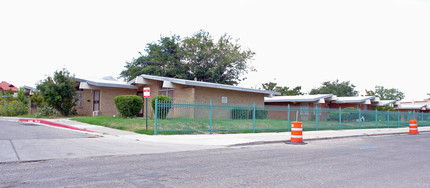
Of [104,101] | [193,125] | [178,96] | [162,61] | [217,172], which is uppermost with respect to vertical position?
[162,61]

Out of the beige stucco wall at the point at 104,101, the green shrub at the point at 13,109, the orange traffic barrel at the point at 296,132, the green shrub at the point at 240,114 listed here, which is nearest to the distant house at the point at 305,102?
the green shrub at the point at 240,114

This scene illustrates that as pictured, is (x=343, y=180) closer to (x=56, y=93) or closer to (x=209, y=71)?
(x=56, y=93)

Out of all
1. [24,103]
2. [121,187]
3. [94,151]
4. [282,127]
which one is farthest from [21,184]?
[24,103]

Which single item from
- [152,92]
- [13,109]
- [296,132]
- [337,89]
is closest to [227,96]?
[152,92]

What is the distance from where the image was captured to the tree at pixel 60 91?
71.5 ft

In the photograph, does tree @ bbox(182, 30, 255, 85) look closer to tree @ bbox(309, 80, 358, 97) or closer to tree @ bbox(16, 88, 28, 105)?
tree @ bbox(16, 88, 28, 105)

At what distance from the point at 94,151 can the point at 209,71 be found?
28932 millimetres

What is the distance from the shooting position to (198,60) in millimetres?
39500

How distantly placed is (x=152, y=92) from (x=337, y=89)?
4634 centimetres

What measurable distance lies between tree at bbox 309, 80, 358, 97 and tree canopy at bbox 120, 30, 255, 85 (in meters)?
25.6

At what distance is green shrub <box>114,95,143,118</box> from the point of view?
18500 millimetres

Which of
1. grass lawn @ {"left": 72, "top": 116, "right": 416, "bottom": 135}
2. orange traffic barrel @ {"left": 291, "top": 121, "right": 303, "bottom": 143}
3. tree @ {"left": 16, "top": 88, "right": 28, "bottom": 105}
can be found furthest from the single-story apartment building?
tree @ {"left": 16, "top": 88, "right": 28, "bottom": 105}

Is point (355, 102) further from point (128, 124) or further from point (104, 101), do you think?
point (128, 124)

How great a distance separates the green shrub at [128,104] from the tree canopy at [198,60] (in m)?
18.2
